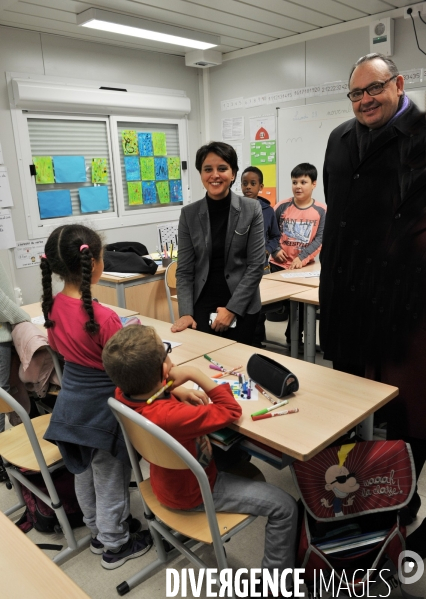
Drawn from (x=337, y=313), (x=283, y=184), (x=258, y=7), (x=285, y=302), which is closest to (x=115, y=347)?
(x=337, y=313)

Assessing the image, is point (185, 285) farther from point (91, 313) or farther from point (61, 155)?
Answer: point (61, 155)

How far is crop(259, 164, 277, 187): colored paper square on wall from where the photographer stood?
17.3 ft

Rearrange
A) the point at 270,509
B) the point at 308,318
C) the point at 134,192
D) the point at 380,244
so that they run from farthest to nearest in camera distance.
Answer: the point at 134,192
the point at 308,318
the point at 380,244
the point at 270,509

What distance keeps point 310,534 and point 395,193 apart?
1165mm

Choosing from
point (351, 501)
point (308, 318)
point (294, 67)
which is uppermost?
point (294, 67)

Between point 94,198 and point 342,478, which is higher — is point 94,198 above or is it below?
above

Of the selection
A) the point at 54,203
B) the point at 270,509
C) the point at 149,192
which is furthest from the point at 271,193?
the point at 270,509

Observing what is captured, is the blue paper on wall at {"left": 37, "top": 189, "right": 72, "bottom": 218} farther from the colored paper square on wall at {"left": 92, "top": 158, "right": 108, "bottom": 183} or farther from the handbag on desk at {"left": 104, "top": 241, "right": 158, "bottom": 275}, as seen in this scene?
the handbag on desk at {"left": 104, "top": 241, "right": 158, "bottom": 275}

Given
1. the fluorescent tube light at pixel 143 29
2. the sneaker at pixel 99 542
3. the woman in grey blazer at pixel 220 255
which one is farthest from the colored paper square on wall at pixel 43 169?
the sneaker at pixel 99 542

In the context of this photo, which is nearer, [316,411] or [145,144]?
[316,411]

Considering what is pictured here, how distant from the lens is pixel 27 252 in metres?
4.48

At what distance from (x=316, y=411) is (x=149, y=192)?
435cm

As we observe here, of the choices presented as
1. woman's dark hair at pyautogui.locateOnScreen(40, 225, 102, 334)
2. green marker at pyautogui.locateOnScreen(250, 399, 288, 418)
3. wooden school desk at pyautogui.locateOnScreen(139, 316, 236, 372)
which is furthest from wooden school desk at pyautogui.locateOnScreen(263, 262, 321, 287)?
woman's dark hair at pyautogui.locateOnScreen(40, 225, 102, 334)

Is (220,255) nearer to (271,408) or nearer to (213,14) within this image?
(271,408)
